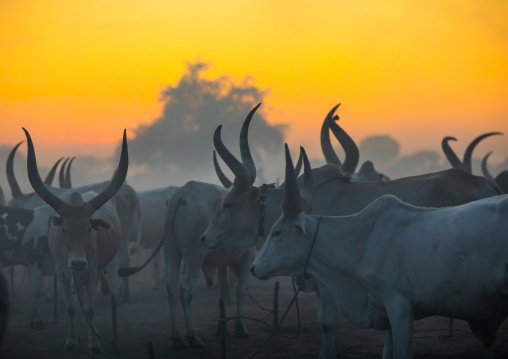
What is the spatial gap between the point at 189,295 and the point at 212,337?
34.8 inches

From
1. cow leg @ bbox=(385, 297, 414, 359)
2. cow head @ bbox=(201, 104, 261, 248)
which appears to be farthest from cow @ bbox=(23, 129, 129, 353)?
cow leg @ bbox=(385, 297, 414, 359)

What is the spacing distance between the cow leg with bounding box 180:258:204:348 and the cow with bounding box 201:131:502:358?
0.99 meters

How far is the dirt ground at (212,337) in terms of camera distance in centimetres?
732

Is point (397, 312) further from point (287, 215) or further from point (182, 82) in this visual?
point (182, 82)

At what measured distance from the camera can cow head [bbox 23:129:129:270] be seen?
748cm

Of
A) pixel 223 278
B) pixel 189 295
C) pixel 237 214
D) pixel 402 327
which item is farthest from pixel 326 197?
pixel 402 327

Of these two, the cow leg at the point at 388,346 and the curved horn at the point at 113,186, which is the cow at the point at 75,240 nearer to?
the curved horn at the point at 113,186

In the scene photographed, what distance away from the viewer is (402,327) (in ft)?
15.2

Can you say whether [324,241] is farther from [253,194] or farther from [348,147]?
[348,147]

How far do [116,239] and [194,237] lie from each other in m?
1.57

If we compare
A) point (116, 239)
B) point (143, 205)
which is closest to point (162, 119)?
point (143, 205)

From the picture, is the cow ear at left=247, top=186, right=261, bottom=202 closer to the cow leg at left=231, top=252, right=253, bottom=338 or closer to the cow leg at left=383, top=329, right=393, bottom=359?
the cow leg at left=231, top=252, right=253, bottom=338

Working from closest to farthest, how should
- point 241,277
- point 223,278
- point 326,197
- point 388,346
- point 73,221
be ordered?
point 388,346 < point 326,197 < point 73,221 < point 241,277 < point 223,278

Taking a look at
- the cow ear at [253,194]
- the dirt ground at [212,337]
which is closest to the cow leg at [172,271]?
the dirt ground at [212,337]
